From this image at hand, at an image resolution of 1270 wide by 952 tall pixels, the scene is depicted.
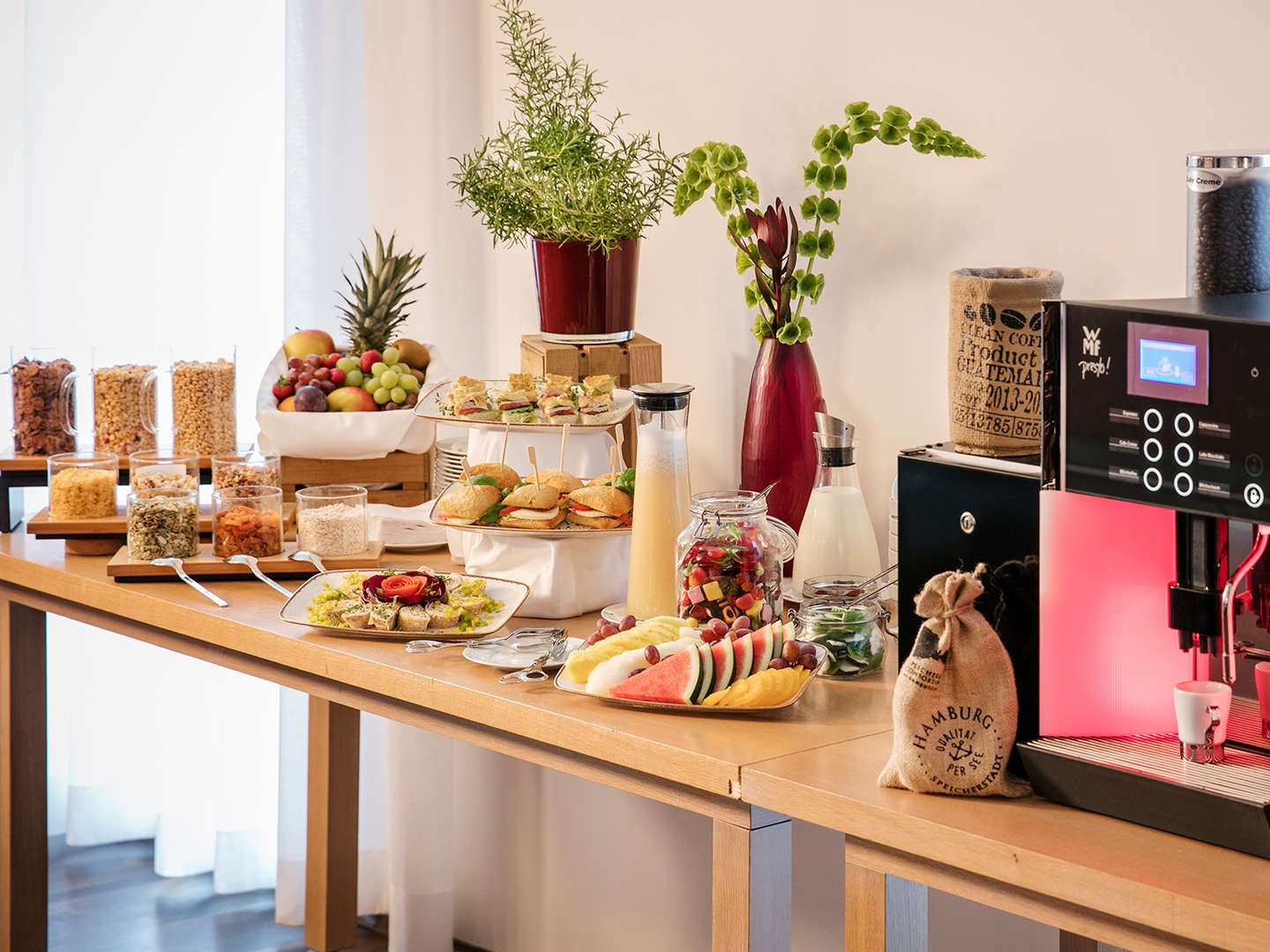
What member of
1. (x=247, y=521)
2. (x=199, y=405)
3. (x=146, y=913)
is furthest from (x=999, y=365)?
(x=146, y=913)

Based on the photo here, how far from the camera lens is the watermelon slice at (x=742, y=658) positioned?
4.39 ft

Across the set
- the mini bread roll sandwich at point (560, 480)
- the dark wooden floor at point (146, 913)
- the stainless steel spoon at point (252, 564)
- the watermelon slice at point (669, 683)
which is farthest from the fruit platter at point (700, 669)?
the dark wooden floor at point (146, 913)

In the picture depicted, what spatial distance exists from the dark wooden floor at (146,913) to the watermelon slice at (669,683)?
1564 millimetres

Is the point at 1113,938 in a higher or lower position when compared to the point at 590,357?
lower

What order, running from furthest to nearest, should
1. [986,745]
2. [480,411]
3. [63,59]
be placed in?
1. [63,59]
2. [480,411]
3. [986,745]

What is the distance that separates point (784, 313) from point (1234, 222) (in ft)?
2.34

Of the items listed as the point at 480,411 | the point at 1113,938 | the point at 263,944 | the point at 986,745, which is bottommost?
the point at 263,944

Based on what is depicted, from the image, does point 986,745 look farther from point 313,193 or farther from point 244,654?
point 313,193

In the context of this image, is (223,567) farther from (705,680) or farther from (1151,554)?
(1151,554)

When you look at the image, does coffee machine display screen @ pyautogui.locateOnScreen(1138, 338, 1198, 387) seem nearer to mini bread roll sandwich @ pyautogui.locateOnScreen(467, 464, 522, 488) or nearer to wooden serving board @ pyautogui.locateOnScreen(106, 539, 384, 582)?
mini bread roll sandwich @ pyautogui.locateOnScreen(467, 464, 522, 488)

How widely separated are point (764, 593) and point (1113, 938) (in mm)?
575

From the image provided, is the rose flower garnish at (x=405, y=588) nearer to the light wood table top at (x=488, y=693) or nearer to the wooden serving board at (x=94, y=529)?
the light wood table top at (x=488, y=693)

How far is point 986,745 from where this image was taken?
3.57 ft

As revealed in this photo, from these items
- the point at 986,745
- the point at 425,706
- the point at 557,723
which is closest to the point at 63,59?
the point at 425,706
